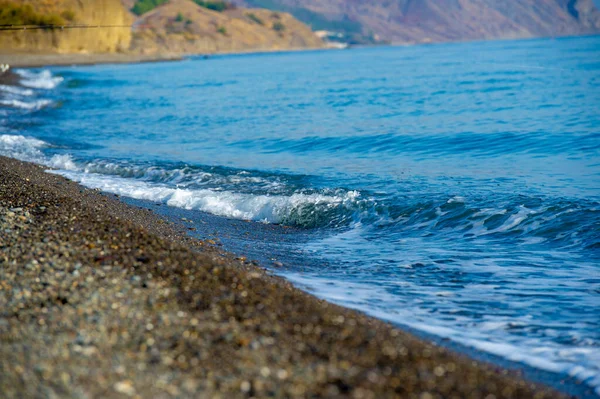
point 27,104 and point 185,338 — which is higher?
point 185,338

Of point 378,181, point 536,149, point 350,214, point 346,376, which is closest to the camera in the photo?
point 346,376

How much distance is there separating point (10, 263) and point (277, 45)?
198227 mm

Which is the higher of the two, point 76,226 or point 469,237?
point 76,226

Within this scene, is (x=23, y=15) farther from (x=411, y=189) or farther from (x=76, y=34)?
(x=411, y=189)

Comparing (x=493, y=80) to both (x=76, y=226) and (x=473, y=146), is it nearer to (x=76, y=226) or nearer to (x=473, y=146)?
(x=473, y=146)

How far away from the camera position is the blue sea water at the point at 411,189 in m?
6.00

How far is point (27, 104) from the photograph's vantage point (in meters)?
31.3

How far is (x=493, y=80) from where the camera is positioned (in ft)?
118

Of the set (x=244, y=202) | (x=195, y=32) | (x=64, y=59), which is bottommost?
(x=64, y=59)

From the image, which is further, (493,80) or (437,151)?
(493,80)

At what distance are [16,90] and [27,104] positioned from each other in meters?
7.60

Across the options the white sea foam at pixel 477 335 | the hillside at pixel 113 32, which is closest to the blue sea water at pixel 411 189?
the white sea foam at pixel 477 335

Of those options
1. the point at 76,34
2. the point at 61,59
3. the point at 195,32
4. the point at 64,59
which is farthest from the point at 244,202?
the point at 195,32

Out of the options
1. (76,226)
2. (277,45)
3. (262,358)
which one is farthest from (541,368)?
(277,45)
